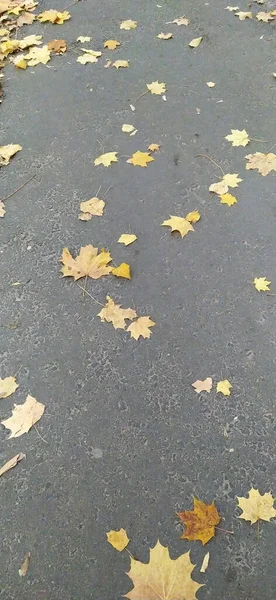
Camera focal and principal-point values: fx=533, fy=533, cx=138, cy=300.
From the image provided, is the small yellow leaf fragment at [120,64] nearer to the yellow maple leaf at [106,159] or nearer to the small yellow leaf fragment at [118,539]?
the yellow maple leaf at [106,159]

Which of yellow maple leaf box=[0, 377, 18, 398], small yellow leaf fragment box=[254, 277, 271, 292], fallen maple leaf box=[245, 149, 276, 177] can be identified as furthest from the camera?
fallen maple leaf box=[245, 149, 276, 177]

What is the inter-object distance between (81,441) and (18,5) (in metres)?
4.63

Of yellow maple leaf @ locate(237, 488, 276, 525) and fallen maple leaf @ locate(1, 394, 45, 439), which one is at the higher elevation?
fallen maple leaf @ locate(1, 394, 45, 439)

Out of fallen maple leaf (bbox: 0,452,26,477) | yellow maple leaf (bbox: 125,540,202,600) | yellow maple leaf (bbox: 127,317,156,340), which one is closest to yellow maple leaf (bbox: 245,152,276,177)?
yellow maple leaf (bbox: 127,317,156,340)

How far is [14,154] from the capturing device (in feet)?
12.2

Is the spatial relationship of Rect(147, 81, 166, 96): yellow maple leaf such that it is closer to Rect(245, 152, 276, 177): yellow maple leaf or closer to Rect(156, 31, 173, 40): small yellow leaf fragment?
Rect(156, 31, 173, 40): small yellow leaf fragment

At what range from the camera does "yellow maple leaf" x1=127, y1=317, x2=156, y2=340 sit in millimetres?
2668

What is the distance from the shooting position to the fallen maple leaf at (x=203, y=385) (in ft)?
8.06

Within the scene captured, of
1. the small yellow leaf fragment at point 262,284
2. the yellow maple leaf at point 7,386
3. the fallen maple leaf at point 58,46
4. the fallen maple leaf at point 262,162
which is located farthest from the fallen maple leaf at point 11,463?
the fallen maple leaf at point 58,46

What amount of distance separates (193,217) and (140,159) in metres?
0.69

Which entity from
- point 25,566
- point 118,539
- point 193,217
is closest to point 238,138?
point 193,217

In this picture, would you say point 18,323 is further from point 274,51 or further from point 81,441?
point 274,51

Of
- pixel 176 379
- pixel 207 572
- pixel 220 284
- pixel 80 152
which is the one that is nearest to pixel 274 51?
Result: pixel 80 152

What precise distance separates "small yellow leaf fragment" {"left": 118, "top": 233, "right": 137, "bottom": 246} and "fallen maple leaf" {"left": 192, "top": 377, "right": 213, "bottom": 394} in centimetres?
98
